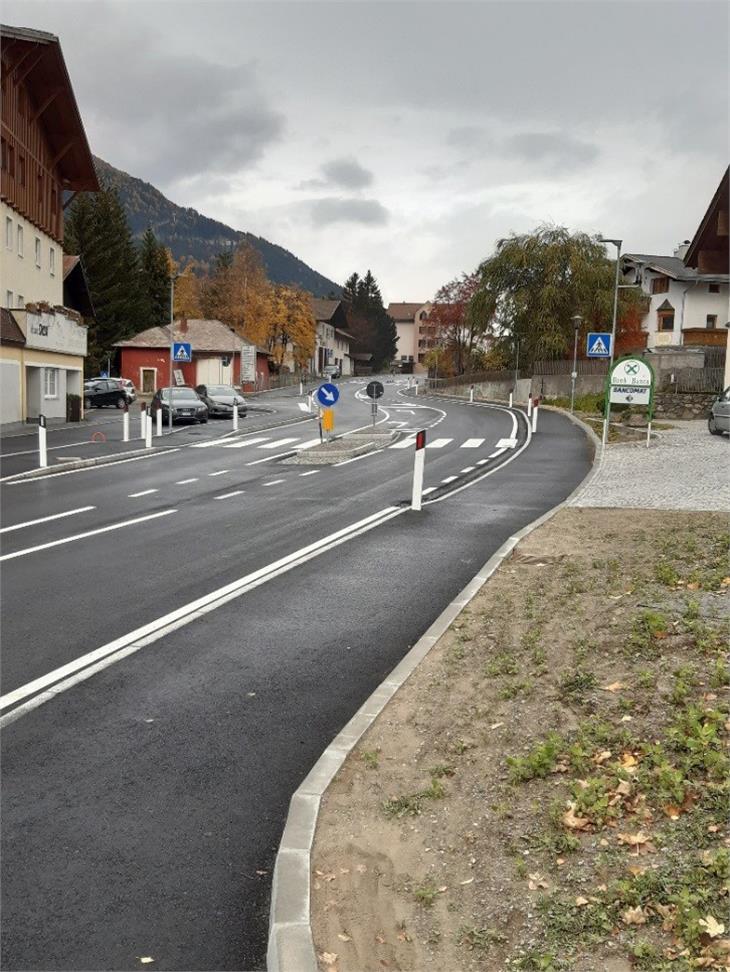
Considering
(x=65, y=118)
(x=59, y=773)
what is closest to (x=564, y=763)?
(x=59, y=773)

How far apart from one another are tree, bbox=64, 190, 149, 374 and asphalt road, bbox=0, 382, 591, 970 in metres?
63.9

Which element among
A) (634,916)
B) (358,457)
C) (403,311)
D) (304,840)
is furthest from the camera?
(403,311)

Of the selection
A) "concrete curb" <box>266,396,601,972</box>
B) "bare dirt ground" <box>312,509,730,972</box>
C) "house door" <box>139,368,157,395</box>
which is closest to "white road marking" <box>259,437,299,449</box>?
"concrete curb" <box>266,396,601,972</box>

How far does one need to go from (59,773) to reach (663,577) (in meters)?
5.60

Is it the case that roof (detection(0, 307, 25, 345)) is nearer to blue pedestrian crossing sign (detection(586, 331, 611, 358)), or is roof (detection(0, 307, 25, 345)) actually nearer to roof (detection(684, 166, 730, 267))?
blue pedestrian crossing sign (detection(586, 331, 611, 358))

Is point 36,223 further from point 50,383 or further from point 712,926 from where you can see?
point 712,926

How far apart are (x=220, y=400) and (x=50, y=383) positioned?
9.51 metres

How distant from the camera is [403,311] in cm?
18700

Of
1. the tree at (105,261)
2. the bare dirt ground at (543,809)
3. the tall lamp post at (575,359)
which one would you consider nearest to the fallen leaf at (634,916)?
the bare dirt ground at (543,809)

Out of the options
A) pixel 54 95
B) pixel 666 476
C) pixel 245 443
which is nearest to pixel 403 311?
pixel 54 95

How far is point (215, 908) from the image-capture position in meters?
3.96

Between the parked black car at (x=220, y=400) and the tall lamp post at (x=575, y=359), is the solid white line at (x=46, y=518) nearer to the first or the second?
the parked black car at (x=220, y=400)

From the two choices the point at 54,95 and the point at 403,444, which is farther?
the point at 54,95

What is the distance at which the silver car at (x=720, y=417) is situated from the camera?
27906 millimetres
